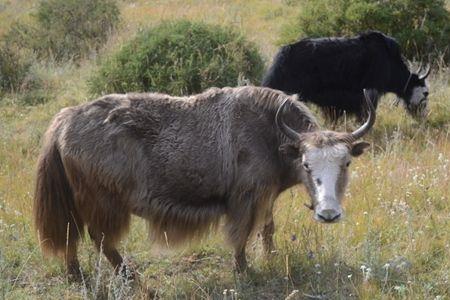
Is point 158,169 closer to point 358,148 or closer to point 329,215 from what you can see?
point 329,215


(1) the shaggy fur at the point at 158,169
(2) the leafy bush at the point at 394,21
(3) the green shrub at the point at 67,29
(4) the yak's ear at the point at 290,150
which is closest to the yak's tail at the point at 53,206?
(1) the shaggy fur at the point at 158,169

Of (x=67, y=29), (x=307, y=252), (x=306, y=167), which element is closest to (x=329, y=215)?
(x=306, y=167)

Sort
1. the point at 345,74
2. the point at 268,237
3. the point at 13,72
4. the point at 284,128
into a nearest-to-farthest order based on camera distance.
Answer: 1. the point at 284,128
2. the point at 268,237
3. the point at 345,74
4. the point at 13,72

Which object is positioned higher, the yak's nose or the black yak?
the yak's nose

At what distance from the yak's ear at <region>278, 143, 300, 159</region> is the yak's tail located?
1.52 m

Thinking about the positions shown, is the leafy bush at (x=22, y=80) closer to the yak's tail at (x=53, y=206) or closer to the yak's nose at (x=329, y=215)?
the yak's tail at (x=53, y=206)

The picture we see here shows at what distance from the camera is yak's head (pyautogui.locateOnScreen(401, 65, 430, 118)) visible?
8.62 m

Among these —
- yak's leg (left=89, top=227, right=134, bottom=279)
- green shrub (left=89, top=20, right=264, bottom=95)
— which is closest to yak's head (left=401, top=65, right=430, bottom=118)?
green shrub (left=89, top=20, right=264, bottom=95)

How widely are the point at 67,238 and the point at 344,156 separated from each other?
1.98m

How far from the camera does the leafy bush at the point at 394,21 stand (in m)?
10.6

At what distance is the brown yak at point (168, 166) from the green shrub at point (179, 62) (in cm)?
457

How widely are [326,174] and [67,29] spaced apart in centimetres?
1040

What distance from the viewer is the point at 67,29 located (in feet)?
44.2

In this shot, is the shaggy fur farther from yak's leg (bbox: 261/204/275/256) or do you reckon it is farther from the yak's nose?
the yak's nose
